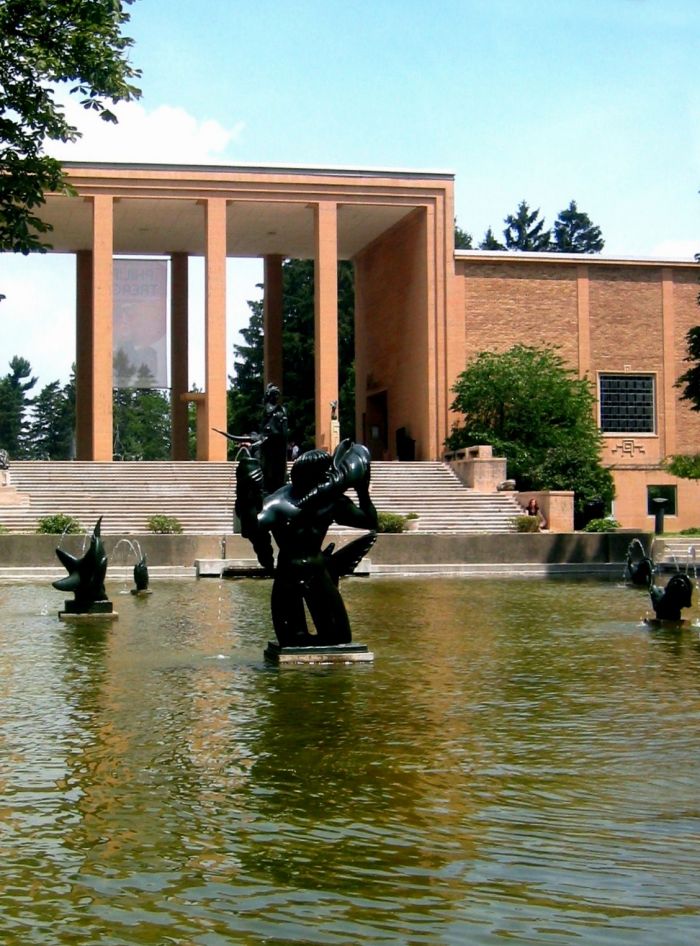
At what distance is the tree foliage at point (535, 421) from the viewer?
1706 inches

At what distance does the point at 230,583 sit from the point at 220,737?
16727mm

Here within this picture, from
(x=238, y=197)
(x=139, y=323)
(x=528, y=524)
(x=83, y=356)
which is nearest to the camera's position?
(x=528, y=524)

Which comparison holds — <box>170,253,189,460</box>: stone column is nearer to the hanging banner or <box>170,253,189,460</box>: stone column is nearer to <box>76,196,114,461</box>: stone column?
the hanging banner

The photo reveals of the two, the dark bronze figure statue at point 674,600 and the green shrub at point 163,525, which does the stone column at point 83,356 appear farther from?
the dark bronze figure statue at point 674,600

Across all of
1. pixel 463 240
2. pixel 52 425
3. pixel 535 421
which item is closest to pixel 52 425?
pixel 52 425

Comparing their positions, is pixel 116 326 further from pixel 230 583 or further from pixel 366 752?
pixel 366 752

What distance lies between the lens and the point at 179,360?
56219 mm

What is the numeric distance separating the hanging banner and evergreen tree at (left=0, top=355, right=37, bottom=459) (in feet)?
198

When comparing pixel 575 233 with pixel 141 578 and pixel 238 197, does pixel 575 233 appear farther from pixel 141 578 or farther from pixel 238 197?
pixel 141 578

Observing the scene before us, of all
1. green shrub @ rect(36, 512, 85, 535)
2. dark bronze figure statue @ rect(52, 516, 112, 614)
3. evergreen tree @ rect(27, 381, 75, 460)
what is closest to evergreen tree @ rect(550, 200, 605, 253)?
evergreen tree @ rect(27, 381, 75, 460)

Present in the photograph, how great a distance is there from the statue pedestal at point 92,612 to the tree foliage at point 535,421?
89.7 feet

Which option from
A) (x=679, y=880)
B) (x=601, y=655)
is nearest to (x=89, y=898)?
(x=679, y=880)

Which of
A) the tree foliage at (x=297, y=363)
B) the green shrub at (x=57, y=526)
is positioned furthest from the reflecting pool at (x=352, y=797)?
the tree foliage at (x=297, y=363)

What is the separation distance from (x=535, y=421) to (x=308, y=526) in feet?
114
